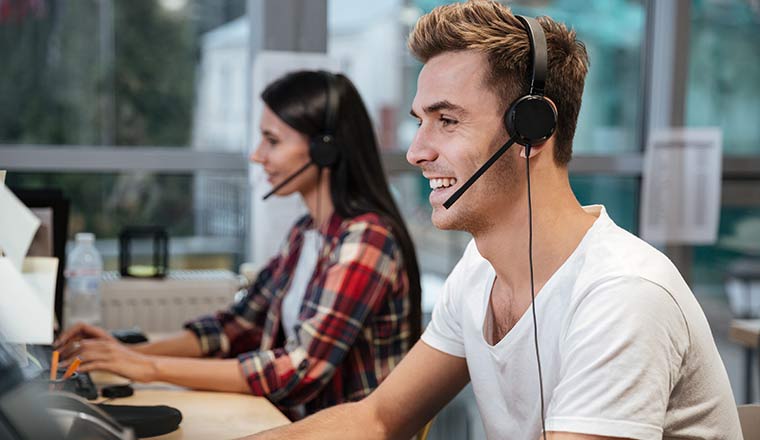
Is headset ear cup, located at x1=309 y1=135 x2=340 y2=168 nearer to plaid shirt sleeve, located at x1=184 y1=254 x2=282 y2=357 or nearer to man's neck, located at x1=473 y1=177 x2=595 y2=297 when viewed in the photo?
plaid shirt sleeve, located at x1=184 y1=254 x2=282 y2=357

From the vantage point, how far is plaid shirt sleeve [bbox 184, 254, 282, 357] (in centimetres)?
210

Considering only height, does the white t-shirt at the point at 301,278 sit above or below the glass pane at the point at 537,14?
below

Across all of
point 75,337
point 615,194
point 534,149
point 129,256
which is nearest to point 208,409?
point 75,337

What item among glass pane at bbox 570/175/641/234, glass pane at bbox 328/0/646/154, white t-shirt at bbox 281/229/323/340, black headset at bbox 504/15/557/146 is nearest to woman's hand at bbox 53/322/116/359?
white t-shirt at bbox 281/229/323/340

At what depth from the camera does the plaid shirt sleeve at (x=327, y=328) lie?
1.70 metres

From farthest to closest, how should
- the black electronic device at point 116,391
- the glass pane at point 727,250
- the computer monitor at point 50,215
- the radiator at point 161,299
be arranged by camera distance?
the glass pane at point 727,250 → the radiator at point 161,299 → the computer monitor at point 50,215 → the black electronic device at point 116,391

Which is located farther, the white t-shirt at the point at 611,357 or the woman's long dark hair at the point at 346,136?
the woman's long dark hair at the point at 346,136

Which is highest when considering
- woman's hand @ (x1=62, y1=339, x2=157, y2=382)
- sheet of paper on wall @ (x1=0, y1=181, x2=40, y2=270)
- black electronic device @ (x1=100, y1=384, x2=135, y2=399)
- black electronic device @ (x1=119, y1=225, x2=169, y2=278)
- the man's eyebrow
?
the man's eyebrow

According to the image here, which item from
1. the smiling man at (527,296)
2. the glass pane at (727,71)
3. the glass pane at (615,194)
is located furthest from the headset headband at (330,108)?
the glass pane at (727,71)

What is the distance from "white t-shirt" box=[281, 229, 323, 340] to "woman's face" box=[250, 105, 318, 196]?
12 centimetres

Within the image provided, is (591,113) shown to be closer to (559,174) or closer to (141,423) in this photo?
(559,174)

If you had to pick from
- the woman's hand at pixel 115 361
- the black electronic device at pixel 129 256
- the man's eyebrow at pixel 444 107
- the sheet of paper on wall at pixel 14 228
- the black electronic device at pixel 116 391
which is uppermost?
the man's eyebrow at pixel 444 107

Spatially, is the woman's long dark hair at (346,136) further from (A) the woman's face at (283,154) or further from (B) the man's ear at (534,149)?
(B) the man's ear at (534,149)

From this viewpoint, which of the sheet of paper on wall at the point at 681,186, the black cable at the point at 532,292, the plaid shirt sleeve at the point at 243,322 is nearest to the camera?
the black cable at the point at 532,292
